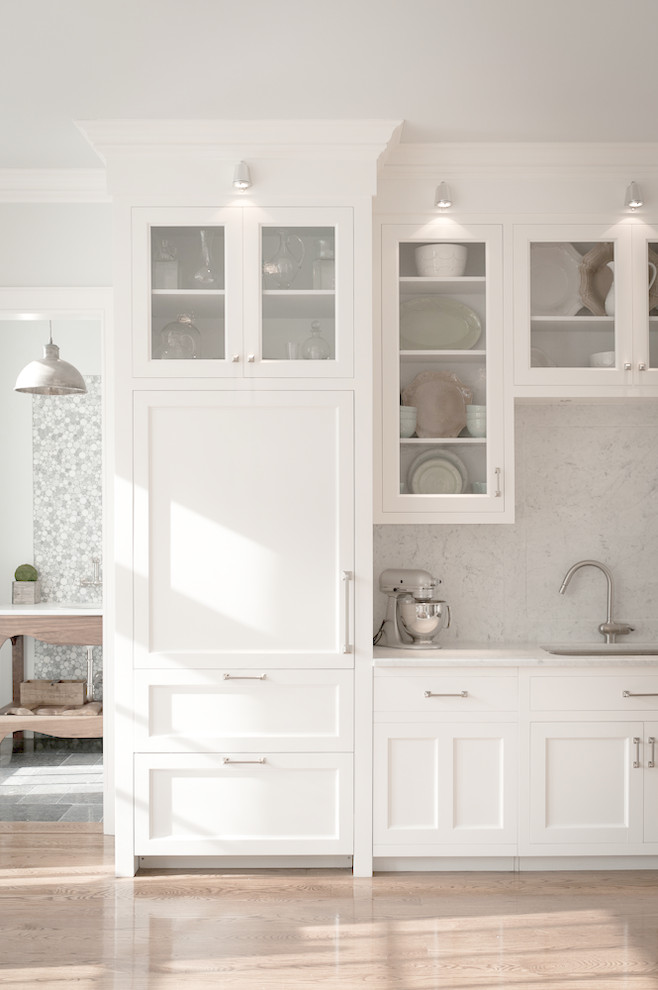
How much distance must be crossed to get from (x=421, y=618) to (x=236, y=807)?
3.24ft

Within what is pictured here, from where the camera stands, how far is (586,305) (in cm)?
346

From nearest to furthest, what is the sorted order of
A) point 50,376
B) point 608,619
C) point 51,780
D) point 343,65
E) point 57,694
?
point 343,65 < point 608,619 < point 50,376 < point 51,780 < point 57,694

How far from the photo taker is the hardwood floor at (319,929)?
252 centimetres

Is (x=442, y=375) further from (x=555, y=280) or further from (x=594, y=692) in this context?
(x=594, y=692)

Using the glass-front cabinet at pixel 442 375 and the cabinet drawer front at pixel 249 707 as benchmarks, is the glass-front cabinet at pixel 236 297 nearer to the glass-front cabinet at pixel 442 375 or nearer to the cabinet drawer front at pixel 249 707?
the glass-front cabinet at pixel 442 375

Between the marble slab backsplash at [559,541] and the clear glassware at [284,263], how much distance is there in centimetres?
115

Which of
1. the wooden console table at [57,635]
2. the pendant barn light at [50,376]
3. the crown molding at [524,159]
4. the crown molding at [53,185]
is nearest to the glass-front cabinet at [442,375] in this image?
the crown molding at [524,159]

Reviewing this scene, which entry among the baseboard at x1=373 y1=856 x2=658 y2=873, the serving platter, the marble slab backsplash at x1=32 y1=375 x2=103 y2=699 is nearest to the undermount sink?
the baseboard at x1=373 y1=856 x2=658 y2=873

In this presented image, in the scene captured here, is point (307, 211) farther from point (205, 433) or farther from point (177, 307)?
point (205, 433)

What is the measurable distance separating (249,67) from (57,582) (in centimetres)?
344

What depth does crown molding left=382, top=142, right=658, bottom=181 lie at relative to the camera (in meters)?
3.37

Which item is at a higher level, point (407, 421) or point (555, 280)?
point (555, 280)

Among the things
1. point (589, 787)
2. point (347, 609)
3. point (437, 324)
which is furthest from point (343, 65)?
point (589, 787)

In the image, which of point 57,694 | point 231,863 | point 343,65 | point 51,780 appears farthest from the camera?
point 57,694
